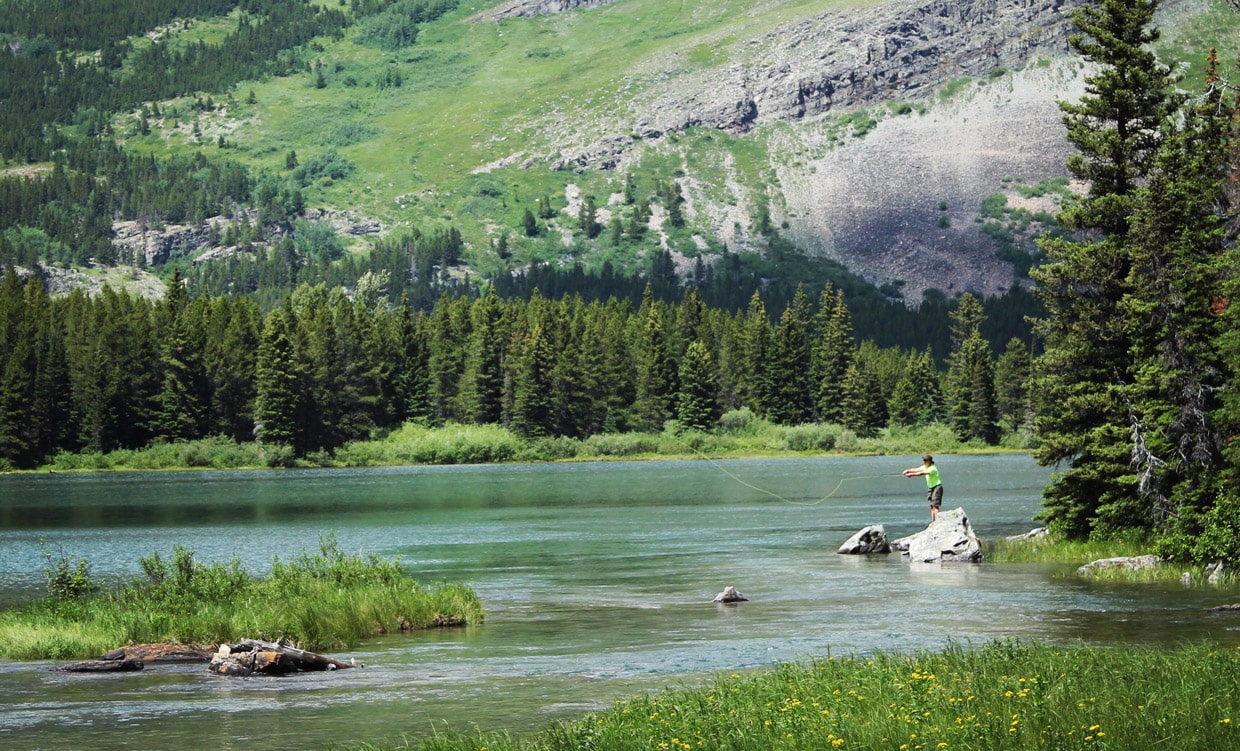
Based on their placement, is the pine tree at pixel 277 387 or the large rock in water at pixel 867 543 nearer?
the large rock in water at pixel 867 543

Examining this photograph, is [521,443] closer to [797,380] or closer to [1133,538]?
[797,380]

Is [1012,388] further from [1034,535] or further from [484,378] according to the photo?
[1034,535]

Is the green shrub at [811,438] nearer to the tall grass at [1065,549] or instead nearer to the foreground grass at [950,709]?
the tall grass at [1065,549]

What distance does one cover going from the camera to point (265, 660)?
30.0 meters

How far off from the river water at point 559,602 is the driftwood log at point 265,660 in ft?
1.67

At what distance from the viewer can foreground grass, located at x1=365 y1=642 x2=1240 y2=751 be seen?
1752 centimetres

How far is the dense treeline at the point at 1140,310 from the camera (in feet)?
141

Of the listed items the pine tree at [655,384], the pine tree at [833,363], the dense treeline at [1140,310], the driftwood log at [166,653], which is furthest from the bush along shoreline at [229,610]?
the pine tree at [833,363]

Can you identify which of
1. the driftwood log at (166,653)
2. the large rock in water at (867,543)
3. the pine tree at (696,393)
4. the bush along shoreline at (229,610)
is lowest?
the large rock in water at (867,543)

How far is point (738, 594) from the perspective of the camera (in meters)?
40.3

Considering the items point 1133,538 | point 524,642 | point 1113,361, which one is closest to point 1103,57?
point 1113,361

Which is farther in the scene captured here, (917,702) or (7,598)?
(7,598)

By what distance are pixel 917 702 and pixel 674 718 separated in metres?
3.68

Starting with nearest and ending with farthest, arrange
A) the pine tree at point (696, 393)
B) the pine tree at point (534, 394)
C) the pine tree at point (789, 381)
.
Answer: the pine tree at point (534, 394) < the pine tree at point (696, 393) < the pine tree at point (789, 381)
